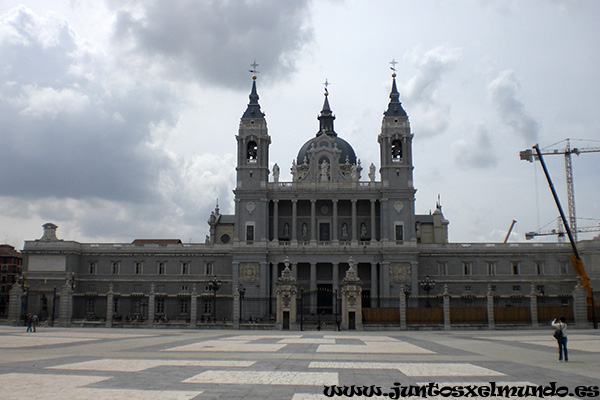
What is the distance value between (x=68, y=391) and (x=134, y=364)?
5899 mm

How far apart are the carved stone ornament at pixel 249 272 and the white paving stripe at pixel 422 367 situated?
179 ft

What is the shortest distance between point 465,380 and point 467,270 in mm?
63284

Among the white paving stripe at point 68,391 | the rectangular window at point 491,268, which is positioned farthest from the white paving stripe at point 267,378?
the rectangular window at point 491,268

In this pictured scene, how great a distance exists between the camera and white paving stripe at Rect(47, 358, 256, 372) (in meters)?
20.0

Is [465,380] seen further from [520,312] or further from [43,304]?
[43,304]

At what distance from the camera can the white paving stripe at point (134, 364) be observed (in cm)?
1995

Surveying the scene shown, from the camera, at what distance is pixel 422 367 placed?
820 inches

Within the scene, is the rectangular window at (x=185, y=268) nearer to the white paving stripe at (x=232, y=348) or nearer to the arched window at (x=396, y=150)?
the arched window at (x=396, y=150)

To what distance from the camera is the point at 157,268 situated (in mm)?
80188

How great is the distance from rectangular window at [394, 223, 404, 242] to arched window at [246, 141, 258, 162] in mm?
20912

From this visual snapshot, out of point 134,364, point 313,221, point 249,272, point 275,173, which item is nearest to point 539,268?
point 313,221

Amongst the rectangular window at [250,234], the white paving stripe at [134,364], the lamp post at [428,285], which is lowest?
the white paving stripe at [134,364]

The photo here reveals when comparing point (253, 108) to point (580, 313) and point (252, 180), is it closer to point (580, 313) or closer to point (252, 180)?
A: point (252, 180)

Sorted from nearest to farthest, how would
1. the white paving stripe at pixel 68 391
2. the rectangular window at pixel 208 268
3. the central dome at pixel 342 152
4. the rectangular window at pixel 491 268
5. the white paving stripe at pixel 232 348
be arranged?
1. the white paving stripe at pixel 68 391
2. the white paving stripe at pixel 232 348
3. the rectangular window at pixel 491 268
4. the rectangular window at pixel 208 268
5. the central dome at pixel 342 152
